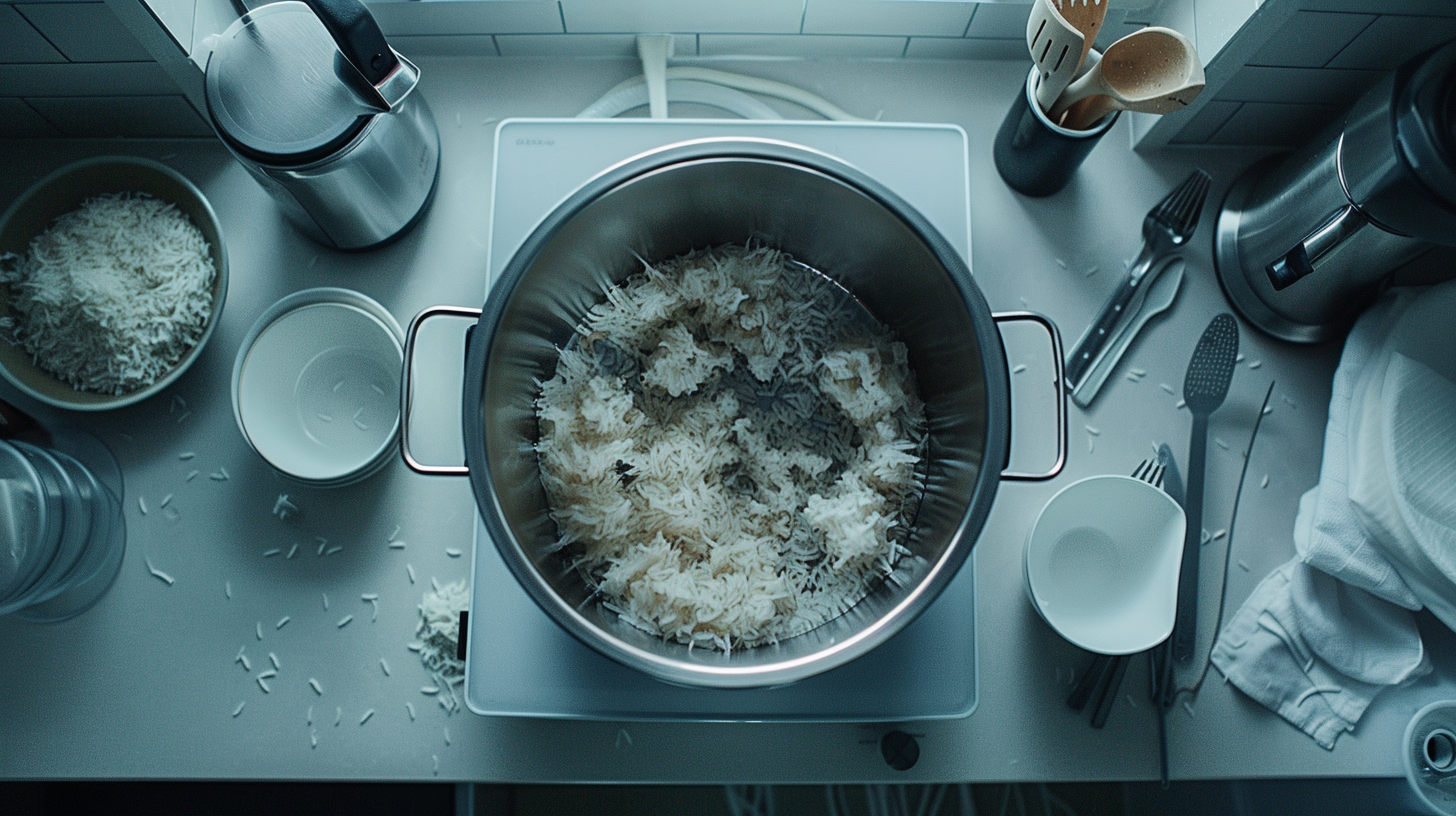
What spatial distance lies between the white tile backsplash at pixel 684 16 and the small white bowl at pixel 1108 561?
0.72 metres

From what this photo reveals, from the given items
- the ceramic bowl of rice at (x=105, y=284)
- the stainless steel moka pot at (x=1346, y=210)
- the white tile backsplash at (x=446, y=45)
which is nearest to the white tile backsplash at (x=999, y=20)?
the stainless steel moka pot at (x=1346, y=210)

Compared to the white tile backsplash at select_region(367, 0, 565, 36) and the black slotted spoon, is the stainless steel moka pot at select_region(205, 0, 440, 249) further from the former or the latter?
the black slotted spoon

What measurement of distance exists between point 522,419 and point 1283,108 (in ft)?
3.42

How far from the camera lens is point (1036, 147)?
98 cm

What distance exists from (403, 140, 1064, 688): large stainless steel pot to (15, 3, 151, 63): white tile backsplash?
1.64 feet

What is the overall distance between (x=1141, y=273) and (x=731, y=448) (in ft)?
1.94

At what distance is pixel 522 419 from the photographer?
34.3 inches

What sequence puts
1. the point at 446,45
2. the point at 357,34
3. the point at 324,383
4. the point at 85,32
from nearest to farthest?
the point at 357,34 → the point at 85,32 → the point at 324,383 → the point at 446,45

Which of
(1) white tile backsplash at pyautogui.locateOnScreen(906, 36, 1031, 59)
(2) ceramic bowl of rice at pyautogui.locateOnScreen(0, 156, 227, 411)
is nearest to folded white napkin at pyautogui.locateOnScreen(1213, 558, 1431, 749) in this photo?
(1) white tile backsplash at pyautogui.locateOnScreen(906, 36, 1031, 59)

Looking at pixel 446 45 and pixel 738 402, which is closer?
pixel 738 402

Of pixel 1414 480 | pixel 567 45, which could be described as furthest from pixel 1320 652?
pixel 567 45

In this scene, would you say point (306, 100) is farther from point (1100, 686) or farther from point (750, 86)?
point (1100, 686)

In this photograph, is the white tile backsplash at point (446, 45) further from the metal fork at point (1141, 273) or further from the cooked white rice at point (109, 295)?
the metal fork at point (1141, 273)

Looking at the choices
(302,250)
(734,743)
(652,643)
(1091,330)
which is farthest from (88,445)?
(1091,330)
